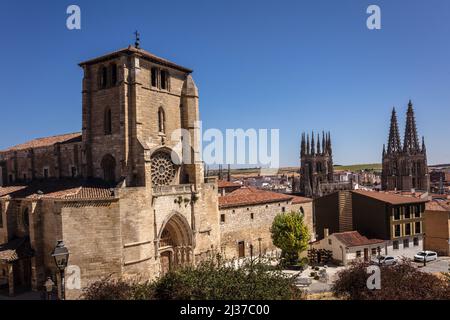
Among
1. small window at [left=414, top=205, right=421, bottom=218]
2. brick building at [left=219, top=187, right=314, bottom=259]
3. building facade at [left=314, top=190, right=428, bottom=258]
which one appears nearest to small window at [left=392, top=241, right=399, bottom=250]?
building facade at [left=314, top=190, right=428, bottom=258]

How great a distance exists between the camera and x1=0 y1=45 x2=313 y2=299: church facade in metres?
21.4

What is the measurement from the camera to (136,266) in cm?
2283

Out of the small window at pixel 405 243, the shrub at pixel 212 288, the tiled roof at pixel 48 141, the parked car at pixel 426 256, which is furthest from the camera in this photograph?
the small window at pixel 405 243

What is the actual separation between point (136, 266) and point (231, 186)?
2433 centimetres

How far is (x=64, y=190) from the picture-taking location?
2355 cm

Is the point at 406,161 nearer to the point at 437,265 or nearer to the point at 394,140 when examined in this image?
the point at 394,140

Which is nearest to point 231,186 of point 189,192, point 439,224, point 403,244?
point 189,192

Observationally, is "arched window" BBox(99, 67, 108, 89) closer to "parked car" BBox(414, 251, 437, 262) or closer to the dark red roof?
the dark red roof

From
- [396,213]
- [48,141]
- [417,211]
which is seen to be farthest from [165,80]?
[417,211]

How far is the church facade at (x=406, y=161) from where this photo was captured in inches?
2645

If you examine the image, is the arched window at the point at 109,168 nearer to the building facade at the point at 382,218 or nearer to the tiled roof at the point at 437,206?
the building facade at the point at 382,218

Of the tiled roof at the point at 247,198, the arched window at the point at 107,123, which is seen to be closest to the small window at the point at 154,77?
the arched window at the point at 107,123

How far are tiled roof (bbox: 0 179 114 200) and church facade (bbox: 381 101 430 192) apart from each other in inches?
2427

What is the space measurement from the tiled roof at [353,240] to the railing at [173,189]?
14828 millimetres
